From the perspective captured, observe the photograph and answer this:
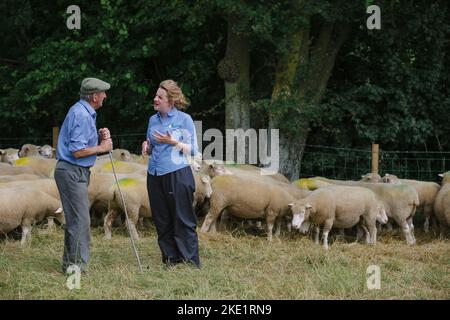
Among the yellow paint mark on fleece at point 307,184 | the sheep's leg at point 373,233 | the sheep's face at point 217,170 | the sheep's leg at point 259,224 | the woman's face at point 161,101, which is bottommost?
the sheep's leg at point 259,224

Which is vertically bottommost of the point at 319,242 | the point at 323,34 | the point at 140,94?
the point at 319,242

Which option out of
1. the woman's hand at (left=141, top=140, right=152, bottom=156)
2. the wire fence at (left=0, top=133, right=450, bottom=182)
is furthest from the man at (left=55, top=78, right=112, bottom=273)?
the wire fence at (left=0, top=133, right=450, bottom=182)

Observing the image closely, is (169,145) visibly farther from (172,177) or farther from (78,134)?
(78,134)

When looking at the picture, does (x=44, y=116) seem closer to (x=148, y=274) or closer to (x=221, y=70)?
(x=221, y=70)

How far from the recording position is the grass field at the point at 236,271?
6.85 metres

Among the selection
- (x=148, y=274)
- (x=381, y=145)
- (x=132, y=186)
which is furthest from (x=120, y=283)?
(x=381, y=145)

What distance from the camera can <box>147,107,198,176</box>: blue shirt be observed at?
306 inches

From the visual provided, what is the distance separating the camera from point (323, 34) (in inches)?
617

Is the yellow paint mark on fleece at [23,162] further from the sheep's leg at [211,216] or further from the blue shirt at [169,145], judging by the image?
the blue shirt at [169,145]

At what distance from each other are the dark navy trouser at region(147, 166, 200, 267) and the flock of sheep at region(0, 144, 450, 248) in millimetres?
2020

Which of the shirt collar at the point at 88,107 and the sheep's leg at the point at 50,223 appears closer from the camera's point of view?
the shirt collar at the point at 88,107

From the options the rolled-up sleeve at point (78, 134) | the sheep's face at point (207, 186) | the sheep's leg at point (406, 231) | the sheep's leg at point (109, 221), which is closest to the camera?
the rolled-up sleeve at point (78, 134)

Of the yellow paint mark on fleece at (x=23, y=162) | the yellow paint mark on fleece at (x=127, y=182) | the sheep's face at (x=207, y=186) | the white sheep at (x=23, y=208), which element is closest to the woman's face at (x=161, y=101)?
the yellow paint mark on fleece at (x=127, y=182)
